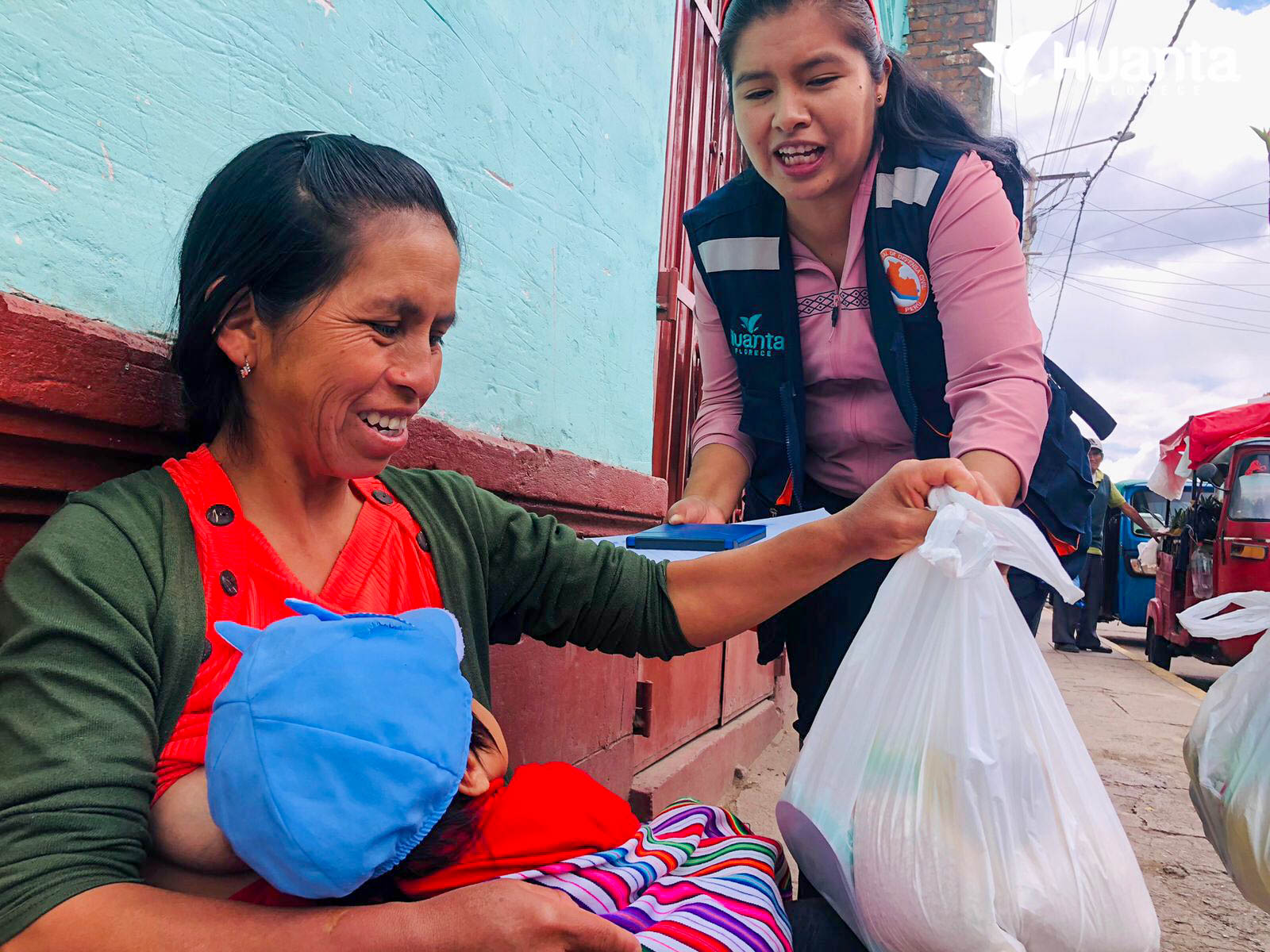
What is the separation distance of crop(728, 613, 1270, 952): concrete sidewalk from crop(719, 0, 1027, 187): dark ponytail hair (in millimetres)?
2098

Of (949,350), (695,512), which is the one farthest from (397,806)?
(949,350)

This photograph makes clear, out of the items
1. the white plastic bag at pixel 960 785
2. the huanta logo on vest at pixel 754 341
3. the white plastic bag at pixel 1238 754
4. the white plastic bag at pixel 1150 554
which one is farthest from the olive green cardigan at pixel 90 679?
the white plastic bag at pixel 1150 554

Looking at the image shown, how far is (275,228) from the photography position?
1094mm

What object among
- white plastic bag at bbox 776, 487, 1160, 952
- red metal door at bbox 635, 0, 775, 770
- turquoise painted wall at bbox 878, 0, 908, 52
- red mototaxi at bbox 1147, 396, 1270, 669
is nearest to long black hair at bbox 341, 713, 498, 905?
white plastic bag at bbox 776, 487, 1160, 952

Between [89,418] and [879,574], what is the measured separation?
124 centimetres

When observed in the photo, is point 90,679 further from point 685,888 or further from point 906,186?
point 906,186

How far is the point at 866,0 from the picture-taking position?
158 cm

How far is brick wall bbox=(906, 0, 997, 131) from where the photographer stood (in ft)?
33.2

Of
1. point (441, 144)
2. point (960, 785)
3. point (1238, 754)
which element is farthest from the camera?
point (441, 144)

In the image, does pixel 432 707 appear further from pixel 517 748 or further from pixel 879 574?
pixel 517 748

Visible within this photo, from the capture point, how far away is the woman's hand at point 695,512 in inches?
64.9

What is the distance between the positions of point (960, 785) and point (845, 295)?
918mm

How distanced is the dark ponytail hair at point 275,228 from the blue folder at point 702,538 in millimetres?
655

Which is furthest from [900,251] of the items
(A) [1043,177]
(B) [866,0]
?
(A) [1043,177]
